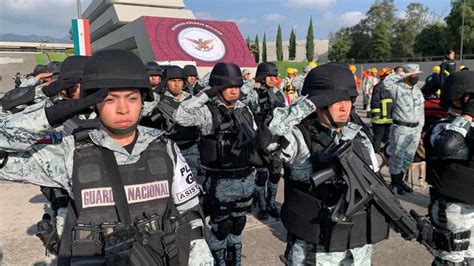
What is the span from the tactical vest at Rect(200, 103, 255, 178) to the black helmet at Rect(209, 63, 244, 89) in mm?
278

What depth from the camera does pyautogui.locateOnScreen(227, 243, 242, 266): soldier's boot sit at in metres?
3.81

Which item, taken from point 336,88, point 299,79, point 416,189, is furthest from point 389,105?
point 336,88

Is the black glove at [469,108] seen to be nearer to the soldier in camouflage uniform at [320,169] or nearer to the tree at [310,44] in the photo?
the soldier in camouflage uniform at [320,169]

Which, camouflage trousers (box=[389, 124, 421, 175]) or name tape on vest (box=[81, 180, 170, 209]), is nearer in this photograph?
name tape on vest (box=[81, 180, 170, 209])

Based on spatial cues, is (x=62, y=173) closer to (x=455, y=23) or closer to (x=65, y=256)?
(x=65, y=256)

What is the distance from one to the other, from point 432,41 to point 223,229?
47149mm

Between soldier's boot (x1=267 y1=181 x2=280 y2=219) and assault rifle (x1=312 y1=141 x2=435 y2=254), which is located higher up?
assault rifle (x1=312 y1=141 x2=435 y2=254)

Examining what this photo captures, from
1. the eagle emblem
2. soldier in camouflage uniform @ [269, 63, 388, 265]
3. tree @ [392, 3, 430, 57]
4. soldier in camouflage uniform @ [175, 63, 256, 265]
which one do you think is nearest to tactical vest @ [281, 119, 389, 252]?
soldier in camouflage uniform @ [269, 63, 388, 265]

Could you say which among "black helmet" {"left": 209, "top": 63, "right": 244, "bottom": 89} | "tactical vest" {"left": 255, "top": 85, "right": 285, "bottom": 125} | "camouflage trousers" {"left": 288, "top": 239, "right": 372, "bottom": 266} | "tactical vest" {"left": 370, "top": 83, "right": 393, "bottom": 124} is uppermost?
"black helmet" {"left": 209, "top": 63, "right": 244, "bottom": 89}

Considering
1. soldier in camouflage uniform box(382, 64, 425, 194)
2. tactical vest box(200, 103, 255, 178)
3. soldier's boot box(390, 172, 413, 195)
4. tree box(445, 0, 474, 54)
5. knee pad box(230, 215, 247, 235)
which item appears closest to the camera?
tactical vest box(200, 103, 255, 178)

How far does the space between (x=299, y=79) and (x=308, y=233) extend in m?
8.48

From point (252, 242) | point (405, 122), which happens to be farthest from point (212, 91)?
point (405, 122)

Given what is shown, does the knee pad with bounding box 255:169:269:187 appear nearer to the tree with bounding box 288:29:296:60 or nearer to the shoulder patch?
the shoulder patch

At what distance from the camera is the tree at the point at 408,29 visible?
49.6 m
